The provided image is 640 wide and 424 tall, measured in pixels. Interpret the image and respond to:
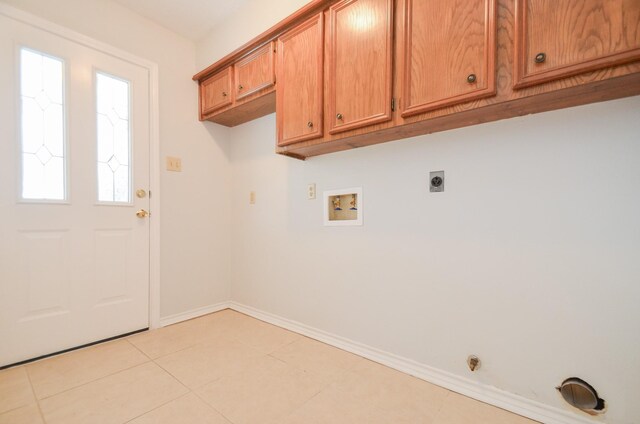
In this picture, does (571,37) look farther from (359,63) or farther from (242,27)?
(242,27)

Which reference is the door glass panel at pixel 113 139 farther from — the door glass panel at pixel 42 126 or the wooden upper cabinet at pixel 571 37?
the wooden upper cabinet at pixel 571 37

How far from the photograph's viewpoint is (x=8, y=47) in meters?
1.64

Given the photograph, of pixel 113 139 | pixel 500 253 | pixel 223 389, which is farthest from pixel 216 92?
pixel 500 253

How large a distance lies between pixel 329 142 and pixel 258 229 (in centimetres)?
118

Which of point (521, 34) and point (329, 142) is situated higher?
point (521, 34)

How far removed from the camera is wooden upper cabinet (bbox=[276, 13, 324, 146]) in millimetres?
1617

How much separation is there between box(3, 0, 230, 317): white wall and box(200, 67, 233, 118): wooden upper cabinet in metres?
0.11

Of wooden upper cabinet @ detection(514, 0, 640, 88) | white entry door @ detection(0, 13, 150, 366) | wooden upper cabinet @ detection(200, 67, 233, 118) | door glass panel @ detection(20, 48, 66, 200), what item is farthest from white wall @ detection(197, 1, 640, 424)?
door glass panel @ detection(20, 48, 66, 200)

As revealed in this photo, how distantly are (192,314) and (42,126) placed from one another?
1.76 metres

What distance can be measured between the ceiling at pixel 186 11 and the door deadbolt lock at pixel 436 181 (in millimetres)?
1981

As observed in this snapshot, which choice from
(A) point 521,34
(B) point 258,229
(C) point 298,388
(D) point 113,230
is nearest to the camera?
(A) point 521,34

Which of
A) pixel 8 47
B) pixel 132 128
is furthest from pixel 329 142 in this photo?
pixel 8 47

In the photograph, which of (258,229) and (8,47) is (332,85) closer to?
(258,229)

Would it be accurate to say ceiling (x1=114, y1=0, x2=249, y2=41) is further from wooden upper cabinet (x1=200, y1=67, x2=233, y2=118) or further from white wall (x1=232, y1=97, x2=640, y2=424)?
white wall (x1=232, y1=97, x2=640, y2=424)
